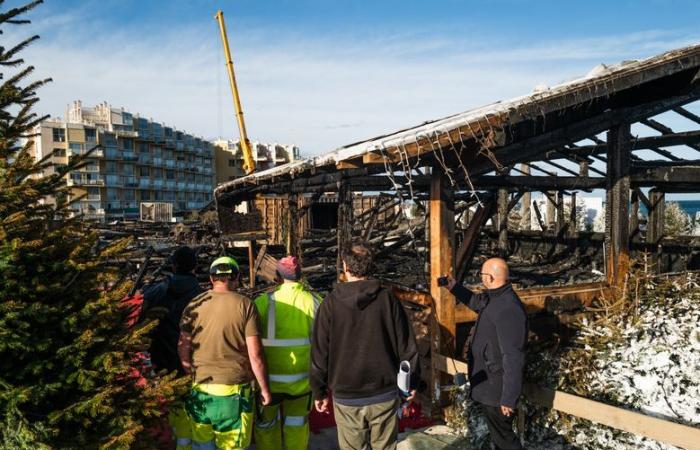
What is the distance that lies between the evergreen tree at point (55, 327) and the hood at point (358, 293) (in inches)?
50.3

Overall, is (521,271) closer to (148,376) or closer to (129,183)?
(148,376)

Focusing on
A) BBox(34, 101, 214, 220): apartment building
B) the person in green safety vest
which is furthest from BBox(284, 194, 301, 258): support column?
BBox(34, 101, 214, 220): apartment building

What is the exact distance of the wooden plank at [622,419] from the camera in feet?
11.5

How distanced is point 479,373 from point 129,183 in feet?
298

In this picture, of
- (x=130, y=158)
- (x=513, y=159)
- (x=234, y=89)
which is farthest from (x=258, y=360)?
(x=130, y=158)

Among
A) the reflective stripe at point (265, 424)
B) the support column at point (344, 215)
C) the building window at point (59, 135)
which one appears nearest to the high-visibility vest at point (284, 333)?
the reflective stripe at point (265, 424)

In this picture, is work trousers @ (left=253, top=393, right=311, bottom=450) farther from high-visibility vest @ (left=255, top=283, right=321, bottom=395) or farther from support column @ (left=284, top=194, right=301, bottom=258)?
support column @ (left=284, top=194, right=301, bottom=258)

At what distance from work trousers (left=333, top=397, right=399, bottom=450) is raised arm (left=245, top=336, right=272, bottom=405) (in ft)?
1.92

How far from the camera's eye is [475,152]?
5.46 metres

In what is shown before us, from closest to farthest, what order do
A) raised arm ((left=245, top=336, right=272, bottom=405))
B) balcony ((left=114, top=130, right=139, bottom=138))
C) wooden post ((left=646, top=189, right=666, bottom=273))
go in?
raised arm ((left=245, top=336, right=272, bottom=405)) < wooden post ((left=646, top=189, right=666, bottom=273)) < balcony ((left=114, top=130, right=139, bottom=138))

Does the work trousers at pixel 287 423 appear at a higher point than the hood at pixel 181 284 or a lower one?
lower

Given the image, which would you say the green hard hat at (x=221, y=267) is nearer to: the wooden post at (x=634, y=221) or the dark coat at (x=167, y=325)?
the dark coat at (x=167, y=325)

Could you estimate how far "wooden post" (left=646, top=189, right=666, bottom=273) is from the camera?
943 centimetres

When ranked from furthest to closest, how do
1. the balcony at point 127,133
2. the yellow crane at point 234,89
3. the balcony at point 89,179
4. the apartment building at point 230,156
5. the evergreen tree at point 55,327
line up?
the apartment building at point 230,156
the balcony at point 127,133
the balcony at point 89,179
the yellow crane at point 234,89
the evergreen tree at point 55,327
